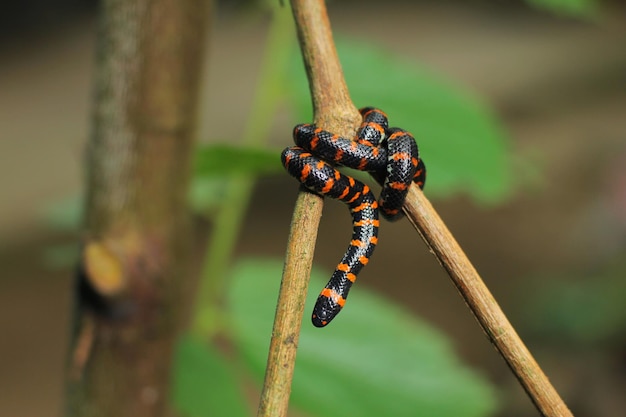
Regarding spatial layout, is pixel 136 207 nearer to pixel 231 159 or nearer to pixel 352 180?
pixel 231 159

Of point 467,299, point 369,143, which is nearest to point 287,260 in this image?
point 467,299

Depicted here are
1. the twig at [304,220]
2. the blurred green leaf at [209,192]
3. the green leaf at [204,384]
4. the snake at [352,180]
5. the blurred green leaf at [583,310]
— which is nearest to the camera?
the twig at [304,220]

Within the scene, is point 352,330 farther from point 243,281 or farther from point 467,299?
point 467,299

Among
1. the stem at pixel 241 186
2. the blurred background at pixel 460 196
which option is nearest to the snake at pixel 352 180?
the stem at pixel 241 186

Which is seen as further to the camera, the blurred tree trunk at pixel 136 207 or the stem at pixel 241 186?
the stem at pixel 241 186

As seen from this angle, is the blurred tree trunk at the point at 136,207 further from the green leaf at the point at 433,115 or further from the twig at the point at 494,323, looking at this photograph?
the twig at the point at 494,323

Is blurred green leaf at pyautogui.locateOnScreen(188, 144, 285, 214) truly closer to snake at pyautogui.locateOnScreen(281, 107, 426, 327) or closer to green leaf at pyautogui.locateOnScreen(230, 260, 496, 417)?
snake at pyautogui.locateOnScreen(281, 107, 426, 327)
